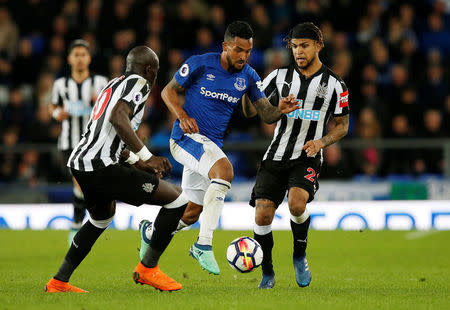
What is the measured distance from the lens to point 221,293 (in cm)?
637

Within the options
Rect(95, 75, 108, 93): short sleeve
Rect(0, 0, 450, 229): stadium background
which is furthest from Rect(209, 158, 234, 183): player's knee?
Rect(0, 0, 450, 229): stadium background

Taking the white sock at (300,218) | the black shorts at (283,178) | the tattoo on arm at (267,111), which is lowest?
the white sock at (300,218)

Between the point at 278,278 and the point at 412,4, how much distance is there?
1000 centimetres

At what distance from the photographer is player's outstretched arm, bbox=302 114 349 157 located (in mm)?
6715

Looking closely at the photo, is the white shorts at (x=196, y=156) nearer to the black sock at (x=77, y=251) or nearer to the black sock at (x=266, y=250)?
the black sock at (x=266, y=250)

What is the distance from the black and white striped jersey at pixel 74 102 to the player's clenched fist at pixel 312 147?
390cm

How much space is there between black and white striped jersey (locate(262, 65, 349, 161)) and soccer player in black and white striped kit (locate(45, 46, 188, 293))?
114cm

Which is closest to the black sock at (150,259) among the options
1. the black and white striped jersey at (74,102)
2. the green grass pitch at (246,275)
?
the green grass pitch at (246,275)

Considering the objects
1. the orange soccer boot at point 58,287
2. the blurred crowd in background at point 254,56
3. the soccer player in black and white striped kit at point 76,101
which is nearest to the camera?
the orange soccer boot at point 58,287

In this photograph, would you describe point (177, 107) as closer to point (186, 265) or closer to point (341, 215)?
point (186, 265)

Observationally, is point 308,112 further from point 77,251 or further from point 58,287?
point 58,287

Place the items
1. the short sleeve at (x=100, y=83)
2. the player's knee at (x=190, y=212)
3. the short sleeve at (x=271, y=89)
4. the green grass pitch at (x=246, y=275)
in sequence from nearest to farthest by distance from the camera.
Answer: the green grass pitch at (x=246, y=275) → the short sleeve at (x=271, y=89) → the player's knee at (x=190, y=212) → the short sleeve at (x=100, y=83)

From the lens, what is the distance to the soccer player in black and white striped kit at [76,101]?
9.86m

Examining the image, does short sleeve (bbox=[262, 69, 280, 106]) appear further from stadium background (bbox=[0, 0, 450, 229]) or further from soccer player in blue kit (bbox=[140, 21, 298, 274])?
stadium background (bbox=[0, 0, 450, 229])
